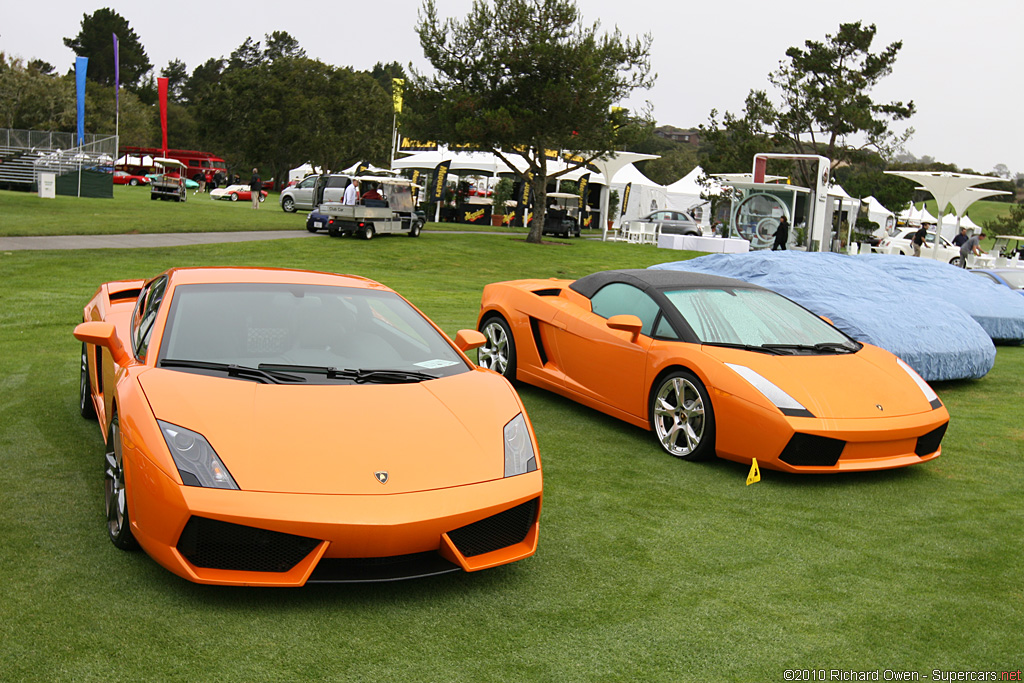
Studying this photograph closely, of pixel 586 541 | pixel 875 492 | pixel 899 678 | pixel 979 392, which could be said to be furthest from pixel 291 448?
pixel 979 392

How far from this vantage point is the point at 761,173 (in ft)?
109

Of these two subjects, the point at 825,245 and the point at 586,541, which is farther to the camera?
the point at 825,245

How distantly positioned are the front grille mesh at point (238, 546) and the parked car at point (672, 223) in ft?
117

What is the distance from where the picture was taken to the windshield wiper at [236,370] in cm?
410

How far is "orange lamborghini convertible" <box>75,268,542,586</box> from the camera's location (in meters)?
3.39

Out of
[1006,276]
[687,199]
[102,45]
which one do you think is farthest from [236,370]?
[102,45]

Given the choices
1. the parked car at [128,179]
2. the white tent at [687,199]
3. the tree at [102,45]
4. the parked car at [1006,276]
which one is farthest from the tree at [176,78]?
the parked car at [1006,276]

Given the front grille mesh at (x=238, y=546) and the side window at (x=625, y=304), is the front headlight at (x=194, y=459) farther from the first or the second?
the side window at (x=625, y=304)

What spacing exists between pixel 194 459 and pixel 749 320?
4463 millimetres

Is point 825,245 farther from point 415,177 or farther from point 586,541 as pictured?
point 586,541

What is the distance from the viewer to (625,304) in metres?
7.03

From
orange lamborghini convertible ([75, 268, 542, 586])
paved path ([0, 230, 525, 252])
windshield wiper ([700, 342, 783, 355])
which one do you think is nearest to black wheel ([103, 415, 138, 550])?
orange lamborghini convertible ([75, 268, 542, 586])

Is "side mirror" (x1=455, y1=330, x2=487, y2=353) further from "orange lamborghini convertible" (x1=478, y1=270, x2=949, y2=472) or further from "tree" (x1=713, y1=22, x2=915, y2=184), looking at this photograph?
"tree" (x1=713, y1=22, x2=915, y2=184)

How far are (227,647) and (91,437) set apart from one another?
313 centimetres
